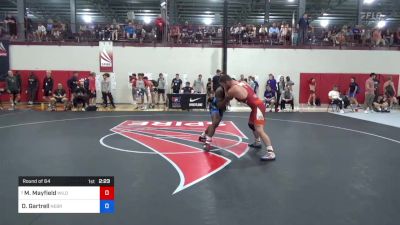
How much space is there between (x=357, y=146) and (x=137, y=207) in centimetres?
515

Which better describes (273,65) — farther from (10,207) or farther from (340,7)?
(10,207)

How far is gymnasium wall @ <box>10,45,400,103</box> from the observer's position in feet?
56.1

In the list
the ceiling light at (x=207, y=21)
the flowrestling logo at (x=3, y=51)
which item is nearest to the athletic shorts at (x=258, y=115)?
the flowrestling logo at (x=3, y=51)

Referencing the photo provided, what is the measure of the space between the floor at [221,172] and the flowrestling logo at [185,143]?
0.02 metres

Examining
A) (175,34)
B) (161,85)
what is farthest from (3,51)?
(175,34)

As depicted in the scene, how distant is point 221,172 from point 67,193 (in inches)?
113

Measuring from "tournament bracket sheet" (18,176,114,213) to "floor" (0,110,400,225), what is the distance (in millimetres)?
712

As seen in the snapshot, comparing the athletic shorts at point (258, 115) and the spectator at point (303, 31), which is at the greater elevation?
the spectator at point (303, 31)

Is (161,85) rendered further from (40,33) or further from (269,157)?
(269,157)

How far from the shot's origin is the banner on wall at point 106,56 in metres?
17.1

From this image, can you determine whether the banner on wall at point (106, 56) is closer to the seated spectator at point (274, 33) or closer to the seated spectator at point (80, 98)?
the seated spectator at point (80, 98)

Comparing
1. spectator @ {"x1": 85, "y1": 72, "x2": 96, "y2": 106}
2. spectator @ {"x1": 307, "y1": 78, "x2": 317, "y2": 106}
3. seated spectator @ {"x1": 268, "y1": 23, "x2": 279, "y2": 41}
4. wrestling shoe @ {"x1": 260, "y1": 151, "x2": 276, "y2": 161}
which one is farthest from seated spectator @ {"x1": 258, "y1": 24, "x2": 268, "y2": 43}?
wrestling shoe @ {"x1": 260, "y1": 151, "x2": 276, "y2": 161}

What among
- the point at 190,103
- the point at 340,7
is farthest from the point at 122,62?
the point at 340,7

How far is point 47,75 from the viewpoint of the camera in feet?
52.5
